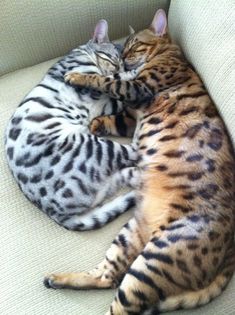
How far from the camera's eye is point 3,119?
1577 millimetres

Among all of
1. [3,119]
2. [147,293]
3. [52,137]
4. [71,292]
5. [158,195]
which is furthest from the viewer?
[3,119]

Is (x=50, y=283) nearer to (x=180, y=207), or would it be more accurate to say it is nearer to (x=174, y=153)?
(x=180, y=207)

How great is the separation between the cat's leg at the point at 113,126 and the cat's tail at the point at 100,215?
244 millimetres

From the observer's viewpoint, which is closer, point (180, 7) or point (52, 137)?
point (52, 137)

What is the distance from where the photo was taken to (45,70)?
1.72 m

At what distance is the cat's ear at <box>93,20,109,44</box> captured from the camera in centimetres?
166

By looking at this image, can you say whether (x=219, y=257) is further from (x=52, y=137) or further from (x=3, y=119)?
(x=3, y=119)

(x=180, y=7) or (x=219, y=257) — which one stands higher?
(x=180, y=7)

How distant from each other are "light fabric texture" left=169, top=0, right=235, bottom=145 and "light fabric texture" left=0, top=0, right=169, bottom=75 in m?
0.24

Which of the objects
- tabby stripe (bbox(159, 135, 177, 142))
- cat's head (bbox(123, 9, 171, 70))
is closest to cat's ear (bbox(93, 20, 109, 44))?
cat's head (bbox(123, 9, 171, 70))

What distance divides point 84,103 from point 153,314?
77 centimetres

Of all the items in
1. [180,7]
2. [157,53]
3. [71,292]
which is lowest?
[71,292]

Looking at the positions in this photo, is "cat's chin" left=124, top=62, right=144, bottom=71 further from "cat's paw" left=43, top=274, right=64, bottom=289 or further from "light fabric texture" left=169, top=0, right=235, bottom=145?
"cat's paw" left=43, top=274, right=64, bottom=289

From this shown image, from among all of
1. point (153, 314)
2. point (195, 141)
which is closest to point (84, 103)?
point (195, 141)
